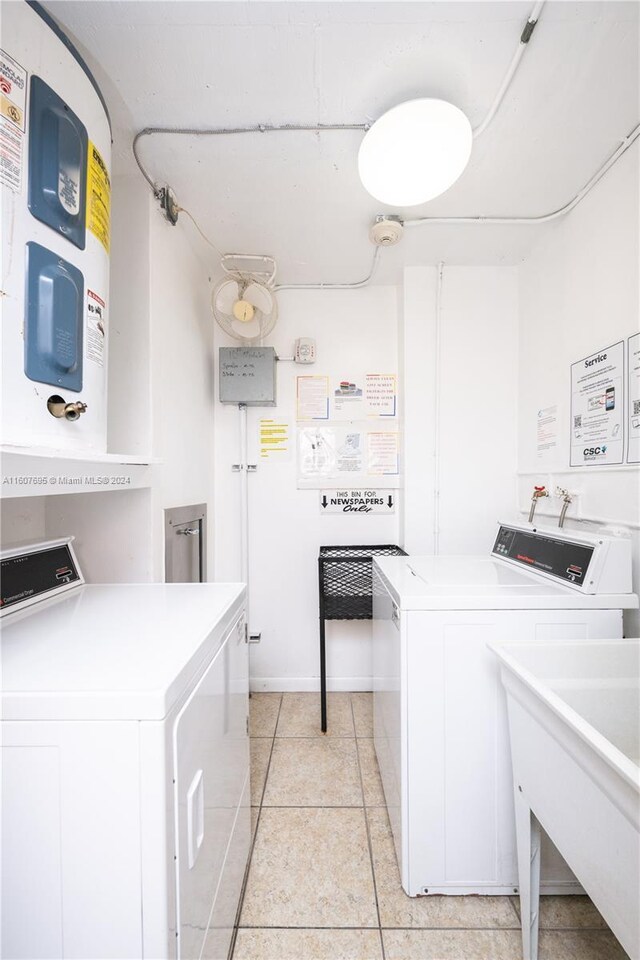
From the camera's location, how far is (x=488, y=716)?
1172mm

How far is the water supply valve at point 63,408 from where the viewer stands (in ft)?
2.97

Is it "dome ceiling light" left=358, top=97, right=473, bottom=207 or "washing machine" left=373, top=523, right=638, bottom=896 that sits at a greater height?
"dome ceiling light" left=358, top=97, right=473, bottom=207

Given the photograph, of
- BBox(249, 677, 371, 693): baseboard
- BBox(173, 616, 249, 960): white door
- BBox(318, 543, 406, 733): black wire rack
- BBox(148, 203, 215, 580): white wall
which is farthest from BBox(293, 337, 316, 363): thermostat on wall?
BBox(249, 677, 371, 693): baseboard

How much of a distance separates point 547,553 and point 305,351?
1.64 metres

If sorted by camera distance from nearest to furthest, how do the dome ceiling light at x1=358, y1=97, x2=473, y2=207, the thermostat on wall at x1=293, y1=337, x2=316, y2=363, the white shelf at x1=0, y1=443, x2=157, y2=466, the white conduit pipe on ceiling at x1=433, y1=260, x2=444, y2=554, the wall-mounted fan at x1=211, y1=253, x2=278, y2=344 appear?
the white shelf at x1=0, y1=443, x2=157, y2=466 < the dome ceiling light at x1=358, y1=97, x2=473, y2=207 < the wall-mounted fan at x1=211, y1=253, x2=278, y2=344 < the white conduit pipe on ceiling at x1=433, y1=260, x2=444, y2=554 < the thermostat on wall at x1=293, y1=337, x2=316, y2=363

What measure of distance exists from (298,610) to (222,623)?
4.65 ft

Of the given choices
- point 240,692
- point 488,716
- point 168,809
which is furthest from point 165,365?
point 488,716

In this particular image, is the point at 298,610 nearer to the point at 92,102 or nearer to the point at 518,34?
the point at 92,102

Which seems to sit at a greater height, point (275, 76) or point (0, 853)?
point (275, 76)

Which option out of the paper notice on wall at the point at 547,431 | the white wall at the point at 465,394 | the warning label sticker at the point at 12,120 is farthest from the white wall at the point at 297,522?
the warning label sticker at the point at 12,120

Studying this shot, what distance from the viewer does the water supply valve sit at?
91cm

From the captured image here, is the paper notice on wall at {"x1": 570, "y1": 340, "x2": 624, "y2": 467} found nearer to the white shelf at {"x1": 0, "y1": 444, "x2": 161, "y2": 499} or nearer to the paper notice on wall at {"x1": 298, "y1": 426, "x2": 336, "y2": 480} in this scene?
the paper notice on wall at {"x1": 298, "y1": 426, "x2": 336, "y2": 480}

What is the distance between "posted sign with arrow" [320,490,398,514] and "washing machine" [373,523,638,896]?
1147 mm

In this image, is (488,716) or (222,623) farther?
(488,716)
